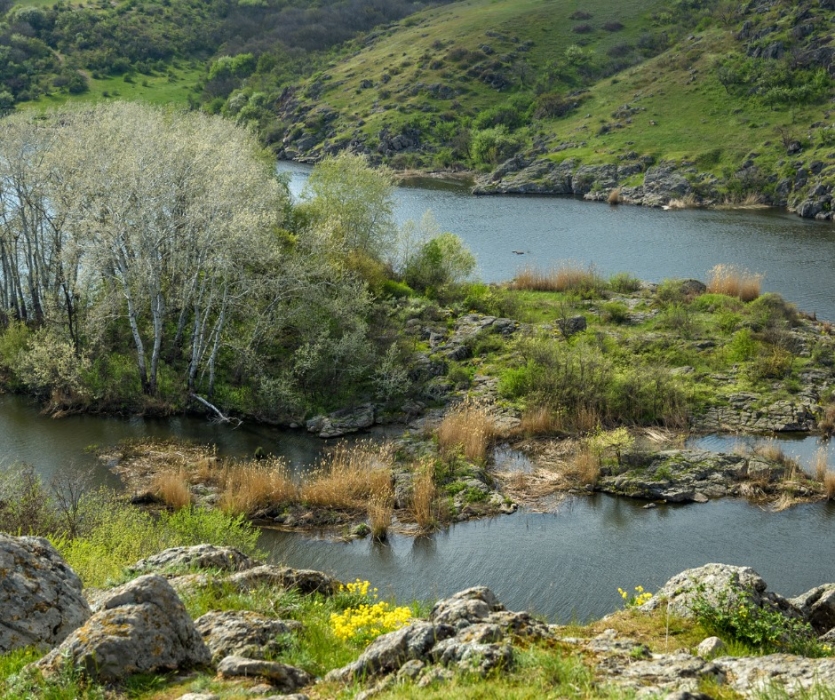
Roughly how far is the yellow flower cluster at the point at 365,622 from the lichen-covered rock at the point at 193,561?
276 cm

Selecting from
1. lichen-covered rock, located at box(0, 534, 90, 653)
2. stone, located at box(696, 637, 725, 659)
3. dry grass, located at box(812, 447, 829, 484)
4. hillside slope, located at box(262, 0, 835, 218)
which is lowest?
dry grass, located at box(812, 447, 829, 484)

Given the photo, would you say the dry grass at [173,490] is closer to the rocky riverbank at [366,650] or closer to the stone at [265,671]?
the rocky riverbank at [366,650]

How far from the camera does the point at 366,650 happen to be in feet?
34.0

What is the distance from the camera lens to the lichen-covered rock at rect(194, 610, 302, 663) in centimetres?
1075

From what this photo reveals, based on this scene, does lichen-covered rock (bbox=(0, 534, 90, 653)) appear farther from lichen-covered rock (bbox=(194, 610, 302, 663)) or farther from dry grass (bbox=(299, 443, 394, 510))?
dry grass (bbox=(299, 443, 394, 510))

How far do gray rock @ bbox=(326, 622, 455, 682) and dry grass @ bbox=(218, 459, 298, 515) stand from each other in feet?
57.6

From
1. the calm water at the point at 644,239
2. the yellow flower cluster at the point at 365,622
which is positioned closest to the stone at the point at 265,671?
the yellow flower cluster at the point at 365,622

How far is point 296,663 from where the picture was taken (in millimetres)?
10758

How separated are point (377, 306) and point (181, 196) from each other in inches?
484

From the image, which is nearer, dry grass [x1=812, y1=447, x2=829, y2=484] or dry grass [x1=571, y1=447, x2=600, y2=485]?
dry grass [x1=812, y1=447, x2=829, y2=484]

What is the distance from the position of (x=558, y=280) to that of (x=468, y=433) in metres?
24.3

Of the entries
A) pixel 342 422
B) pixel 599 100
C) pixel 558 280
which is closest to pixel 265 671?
pixel 342 422

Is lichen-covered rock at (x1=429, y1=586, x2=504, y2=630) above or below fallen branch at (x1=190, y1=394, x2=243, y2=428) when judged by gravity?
above

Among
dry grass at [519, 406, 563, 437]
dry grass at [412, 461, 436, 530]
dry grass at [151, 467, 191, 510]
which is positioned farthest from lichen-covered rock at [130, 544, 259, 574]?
dry grass at [519, 406, 563, 437]
